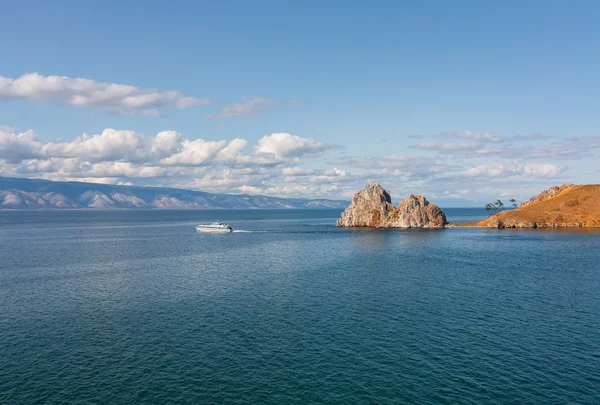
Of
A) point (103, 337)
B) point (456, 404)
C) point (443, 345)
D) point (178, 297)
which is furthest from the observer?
point (178, 297)

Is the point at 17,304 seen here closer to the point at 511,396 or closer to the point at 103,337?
the point at 103,337

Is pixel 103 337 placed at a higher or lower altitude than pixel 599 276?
lower

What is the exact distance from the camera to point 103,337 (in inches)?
2734

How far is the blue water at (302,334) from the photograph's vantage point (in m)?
51.6

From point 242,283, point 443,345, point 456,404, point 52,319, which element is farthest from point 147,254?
point 456,404

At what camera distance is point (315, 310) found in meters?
85.6

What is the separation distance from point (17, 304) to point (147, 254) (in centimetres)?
8285

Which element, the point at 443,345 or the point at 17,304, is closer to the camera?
the point at 443,345

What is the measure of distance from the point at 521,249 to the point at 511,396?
5652 inches

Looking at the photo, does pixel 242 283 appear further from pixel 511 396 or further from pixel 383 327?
pixel 511 396

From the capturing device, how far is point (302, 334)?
234ft

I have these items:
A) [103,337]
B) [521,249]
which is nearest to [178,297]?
[103,337]

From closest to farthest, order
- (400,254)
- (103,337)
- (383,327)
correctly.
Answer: (103,337) → (383,327) → (400,254)

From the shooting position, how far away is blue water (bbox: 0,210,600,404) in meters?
51.6
